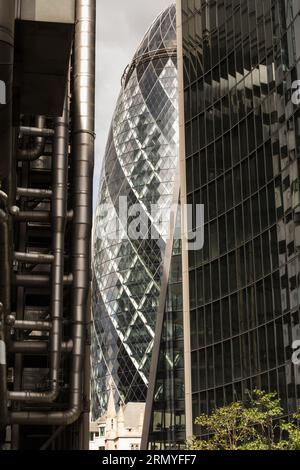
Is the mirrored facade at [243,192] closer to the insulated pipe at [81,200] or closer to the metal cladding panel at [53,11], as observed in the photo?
the insulated pipe at [81,200]

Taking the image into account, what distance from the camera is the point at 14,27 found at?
15.2 m

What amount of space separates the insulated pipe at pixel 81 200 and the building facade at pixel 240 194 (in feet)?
18.3

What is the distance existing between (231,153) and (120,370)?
7171 cm

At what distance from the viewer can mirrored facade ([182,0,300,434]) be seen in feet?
121

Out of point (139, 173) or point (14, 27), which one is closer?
point (14, 27)

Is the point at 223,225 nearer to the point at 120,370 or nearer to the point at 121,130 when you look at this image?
the point at 120,370

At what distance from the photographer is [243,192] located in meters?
43.4

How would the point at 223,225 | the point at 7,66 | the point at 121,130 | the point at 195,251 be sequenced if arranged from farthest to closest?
the point at 121,130 < the point at 195,251 < the point at 223,225 < the point at 7,66

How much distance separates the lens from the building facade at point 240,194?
37.1 metres

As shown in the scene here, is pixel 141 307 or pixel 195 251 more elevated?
pixel 141 307

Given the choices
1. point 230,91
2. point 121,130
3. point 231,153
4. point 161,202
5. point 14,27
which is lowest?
point 14,27

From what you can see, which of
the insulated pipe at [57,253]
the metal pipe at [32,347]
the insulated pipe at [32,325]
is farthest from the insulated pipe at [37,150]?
the metal pipe at [32,347]

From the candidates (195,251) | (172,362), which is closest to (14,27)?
(195,251)
